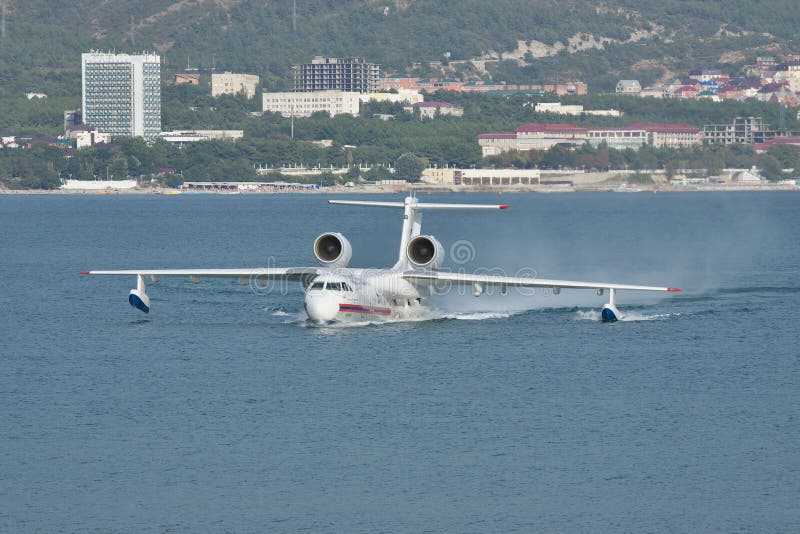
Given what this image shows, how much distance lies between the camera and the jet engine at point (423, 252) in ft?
253

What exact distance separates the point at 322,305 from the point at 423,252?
7.45 metres

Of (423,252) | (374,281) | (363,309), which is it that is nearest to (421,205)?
(423,252)

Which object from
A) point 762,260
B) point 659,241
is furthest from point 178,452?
point 659,241

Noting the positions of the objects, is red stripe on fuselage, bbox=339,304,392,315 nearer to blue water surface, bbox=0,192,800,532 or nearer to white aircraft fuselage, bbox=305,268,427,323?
white aircraft fuselage, bbox=305,268,427,323

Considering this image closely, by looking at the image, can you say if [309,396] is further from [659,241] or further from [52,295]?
[659,241]

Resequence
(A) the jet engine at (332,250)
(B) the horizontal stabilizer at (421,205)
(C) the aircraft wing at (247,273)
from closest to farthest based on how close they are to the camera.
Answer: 1. (B) the horizontal stabilizer at (421,205)
2. (C) the aircraft wing at (247,273)
3. (A) the jet engine at (332,250)

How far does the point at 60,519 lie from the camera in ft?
149

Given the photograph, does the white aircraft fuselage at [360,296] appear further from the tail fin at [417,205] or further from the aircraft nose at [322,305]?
the tail fin at [417,205]

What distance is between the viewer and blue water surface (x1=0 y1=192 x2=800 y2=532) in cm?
4675

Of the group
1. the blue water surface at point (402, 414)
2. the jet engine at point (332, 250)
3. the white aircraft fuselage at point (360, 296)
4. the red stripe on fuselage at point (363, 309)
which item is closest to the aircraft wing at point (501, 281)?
the white aircraft fuselage at point (360, 296)

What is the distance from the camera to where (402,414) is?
2298 inches

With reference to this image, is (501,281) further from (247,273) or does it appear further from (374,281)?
(247,273)

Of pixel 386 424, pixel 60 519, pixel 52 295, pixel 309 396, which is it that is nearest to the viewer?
pixel 60 519

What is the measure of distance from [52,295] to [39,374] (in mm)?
33267
